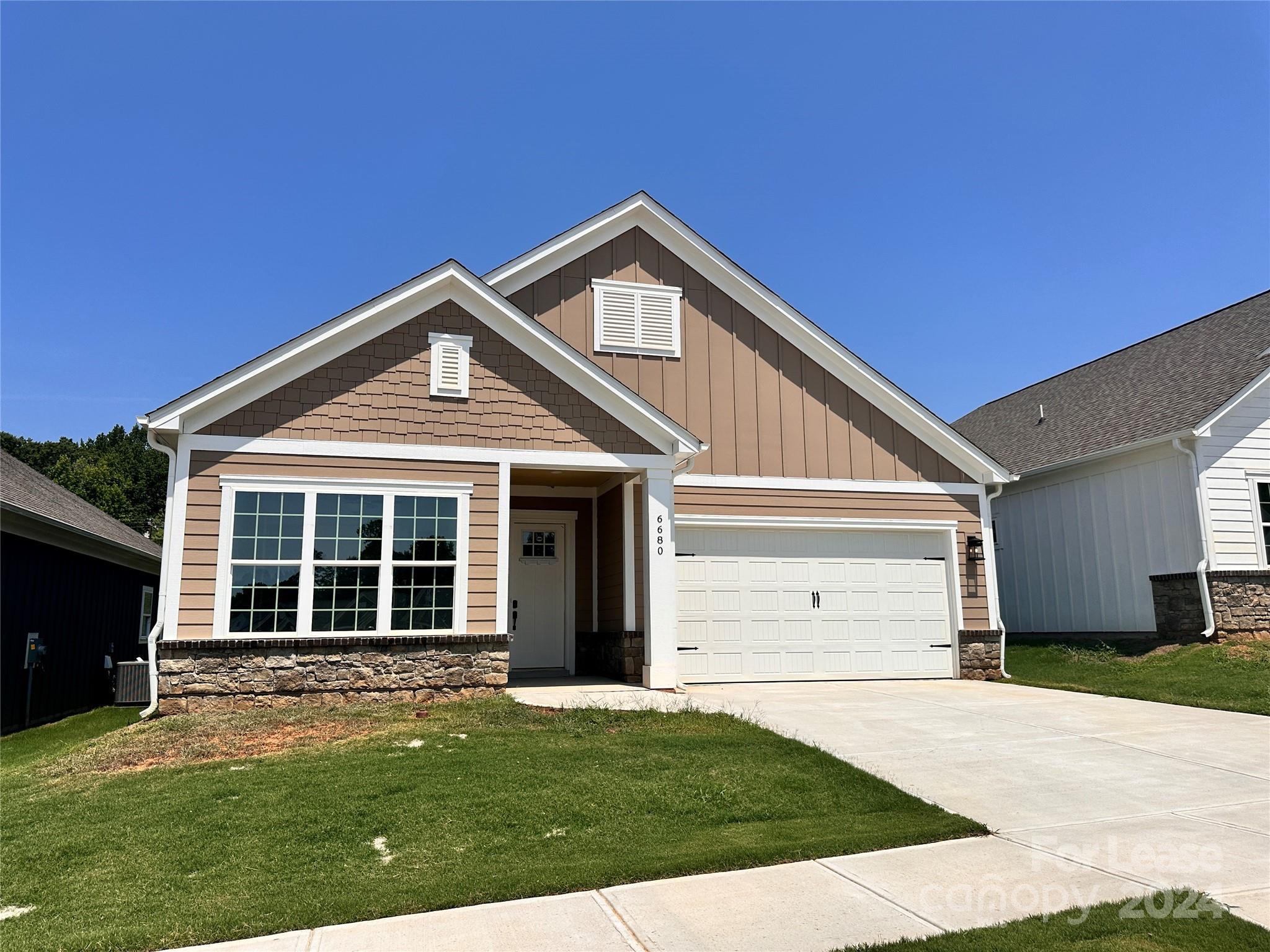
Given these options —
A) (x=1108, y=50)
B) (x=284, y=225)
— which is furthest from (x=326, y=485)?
(x=1108, y=50)

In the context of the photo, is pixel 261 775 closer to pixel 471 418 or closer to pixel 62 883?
pixel 62 883

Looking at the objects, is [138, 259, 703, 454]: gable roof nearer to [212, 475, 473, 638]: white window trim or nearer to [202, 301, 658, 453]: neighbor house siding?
[202, 301, 658, 453]: neighbor house siding

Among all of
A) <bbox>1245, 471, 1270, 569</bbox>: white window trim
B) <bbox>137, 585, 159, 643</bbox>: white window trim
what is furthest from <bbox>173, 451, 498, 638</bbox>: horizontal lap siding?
<bbox>1245, 471, 1270, 569</bbox>: white window trim

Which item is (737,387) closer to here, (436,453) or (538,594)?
(538,594)

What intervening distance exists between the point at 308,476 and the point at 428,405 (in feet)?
5.32

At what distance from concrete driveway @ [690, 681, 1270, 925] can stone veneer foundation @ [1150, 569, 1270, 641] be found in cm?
443

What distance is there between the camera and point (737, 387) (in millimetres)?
13648

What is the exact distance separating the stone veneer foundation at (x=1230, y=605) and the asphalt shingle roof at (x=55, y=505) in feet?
56.6

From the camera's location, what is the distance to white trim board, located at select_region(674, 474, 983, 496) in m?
13.0

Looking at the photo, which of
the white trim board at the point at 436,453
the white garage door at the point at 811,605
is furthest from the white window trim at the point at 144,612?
the white garage door at the point at 811,605

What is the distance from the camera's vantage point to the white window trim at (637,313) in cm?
1359

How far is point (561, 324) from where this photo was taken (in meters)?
13.6

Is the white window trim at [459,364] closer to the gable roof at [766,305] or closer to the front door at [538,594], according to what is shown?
the gable roof at [766,305]

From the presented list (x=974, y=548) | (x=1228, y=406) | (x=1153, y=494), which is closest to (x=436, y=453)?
(x=974, y=548)
